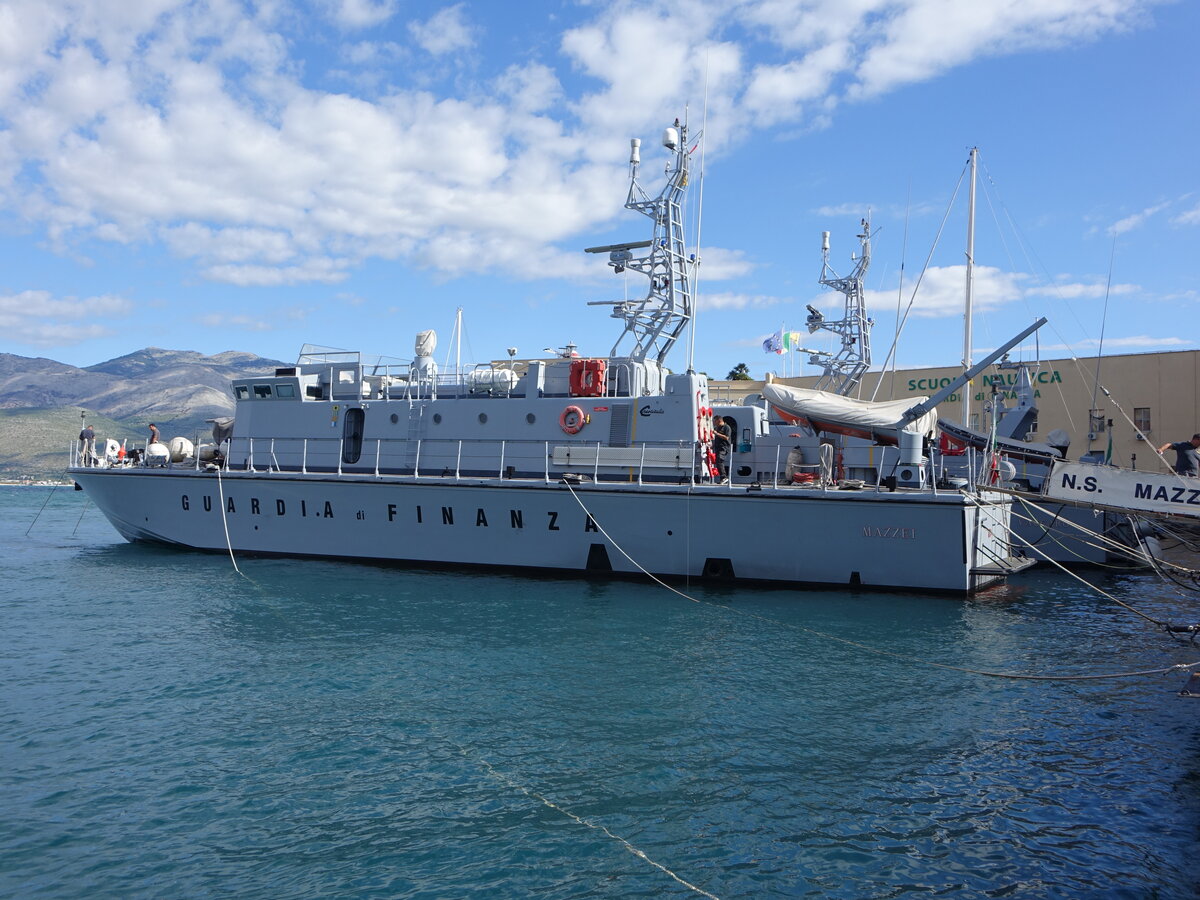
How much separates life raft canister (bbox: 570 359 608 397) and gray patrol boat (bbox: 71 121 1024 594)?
0.04 m

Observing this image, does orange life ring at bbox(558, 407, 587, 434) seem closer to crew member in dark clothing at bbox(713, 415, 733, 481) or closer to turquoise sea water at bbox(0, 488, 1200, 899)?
crew member in dark clothing at bbox(713, 415, 733, 481)

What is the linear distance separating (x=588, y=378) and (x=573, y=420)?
3.69 ft

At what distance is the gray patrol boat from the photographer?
16812mm

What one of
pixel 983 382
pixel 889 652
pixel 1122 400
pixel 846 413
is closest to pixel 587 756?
pixel 889 652

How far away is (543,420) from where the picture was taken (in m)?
19.8

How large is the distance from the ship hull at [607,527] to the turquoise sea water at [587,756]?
178 centimetres

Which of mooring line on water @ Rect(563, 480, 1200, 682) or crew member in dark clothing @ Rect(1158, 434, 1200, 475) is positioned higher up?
crew member in dark clothing @ Rect(1158, 434, 1200, 475)

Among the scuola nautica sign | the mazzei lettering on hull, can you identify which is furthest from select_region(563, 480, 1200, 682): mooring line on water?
the scuola nautica sign

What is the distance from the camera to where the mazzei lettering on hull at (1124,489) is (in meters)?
8.95

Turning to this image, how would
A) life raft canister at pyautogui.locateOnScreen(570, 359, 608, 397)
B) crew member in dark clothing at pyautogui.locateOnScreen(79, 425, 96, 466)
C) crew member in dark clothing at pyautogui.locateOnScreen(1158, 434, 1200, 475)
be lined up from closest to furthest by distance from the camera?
1. crew member in dark clothing at pyautogui.locateOnScreen(1158, 434, 1200, 475)
2. life raft canister at pyautogui.locateOnScreen(570, 359, 608, 397)
3. crew member in dark clothing at pyautogui.locateOnScreen(79, 425, 96, 466)

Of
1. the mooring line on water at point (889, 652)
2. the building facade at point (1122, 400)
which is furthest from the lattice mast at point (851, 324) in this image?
the mooring line on water at point (889, 652)

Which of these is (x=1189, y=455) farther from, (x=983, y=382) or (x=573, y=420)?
(x=983, y=382)

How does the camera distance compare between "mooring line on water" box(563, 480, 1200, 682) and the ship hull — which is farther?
the ship hull

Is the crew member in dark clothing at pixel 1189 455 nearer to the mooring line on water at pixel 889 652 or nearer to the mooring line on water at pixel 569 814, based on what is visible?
the mooring line on water at pixel 889 652
